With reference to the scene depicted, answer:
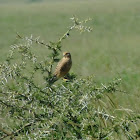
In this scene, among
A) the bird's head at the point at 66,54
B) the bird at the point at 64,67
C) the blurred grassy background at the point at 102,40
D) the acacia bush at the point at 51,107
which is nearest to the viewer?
the acacia bush at the point at 51,107

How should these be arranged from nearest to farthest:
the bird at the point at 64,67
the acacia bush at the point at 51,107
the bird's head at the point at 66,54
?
the acacia bush at the point at 51,107 → the bird at the point at 64,67 → the bird's head at the point at 66,54

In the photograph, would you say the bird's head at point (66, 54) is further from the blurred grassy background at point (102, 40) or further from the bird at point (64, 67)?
the blurred grassy background at point (102, 40)

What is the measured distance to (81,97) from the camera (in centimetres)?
224

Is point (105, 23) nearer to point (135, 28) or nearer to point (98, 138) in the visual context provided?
point (135, 28)

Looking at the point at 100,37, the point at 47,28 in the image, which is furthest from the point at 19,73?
the point at 47,28

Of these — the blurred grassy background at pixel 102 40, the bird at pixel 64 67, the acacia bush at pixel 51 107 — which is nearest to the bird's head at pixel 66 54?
the bird at pixel 64 67

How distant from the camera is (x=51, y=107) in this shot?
7.35ft

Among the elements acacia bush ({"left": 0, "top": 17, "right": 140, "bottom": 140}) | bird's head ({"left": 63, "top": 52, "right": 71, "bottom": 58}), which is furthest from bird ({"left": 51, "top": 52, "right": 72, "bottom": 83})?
acacia bush ({"left": 0, "top": 17, "right": 140, "bottom": 140})

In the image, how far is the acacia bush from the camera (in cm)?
209

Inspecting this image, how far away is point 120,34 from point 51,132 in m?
21.0

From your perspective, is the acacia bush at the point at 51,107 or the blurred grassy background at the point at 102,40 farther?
the blurred grassy background at the point at 102,40

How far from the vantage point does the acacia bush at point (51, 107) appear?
2.09 m

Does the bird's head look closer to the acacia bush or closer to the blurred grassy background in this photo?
the blurred grassy background

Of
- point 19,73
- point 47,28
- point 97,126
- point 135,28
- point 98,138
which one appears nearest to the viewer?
point 98,138
